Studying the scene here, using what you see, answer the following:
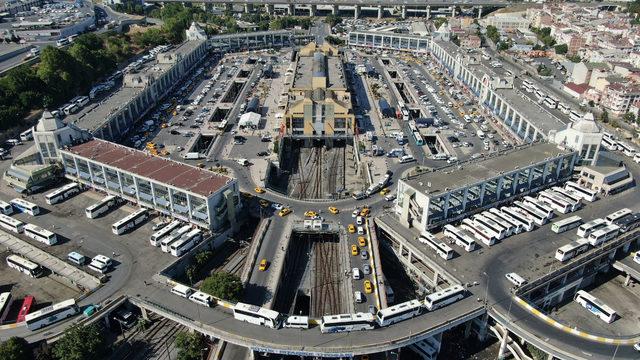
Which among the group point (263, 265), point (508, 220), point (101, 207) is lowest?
point (263, 265)

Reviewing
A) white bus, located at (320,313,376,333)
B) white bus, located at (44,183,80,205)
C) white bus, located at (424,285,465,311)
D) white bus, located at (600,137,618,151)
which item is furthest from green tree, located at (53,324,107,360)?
white bus, located at (600,137,618,151)

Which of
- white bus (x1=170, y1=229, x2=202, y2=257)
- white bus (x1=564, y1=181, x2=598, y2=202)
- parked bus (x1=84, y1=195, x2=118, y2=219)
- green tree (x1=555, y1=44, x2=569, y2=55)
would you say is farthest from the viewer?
green tree (x1=555, y1=44, x2=569, y2=55)

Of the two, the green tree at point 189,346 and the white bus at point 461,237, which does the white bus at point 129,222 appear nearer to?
the green tree at point 189,346

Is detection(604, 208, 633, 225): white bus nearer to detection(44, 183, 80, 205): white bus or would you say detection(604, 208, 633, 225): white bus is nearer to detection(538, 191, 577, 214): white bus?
detection(538, 191, 577, 214): white bus

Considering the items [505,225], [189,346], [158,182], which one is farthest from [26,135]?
[505,225]

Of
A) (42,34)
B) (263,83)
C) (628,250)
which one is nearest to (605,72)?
(628,250)

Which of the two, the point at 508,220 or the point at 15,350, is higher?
the point at 508,220

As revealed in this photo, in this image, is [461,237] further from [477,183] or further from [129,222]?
[129,222]

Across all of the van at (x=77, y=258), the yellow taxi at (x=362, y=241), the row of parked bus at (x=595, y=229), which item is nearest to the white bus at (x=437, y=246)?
the yellow taxi at (x=362, y=241)

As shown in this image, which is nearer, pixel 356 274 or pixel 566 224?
pixel 356 274
